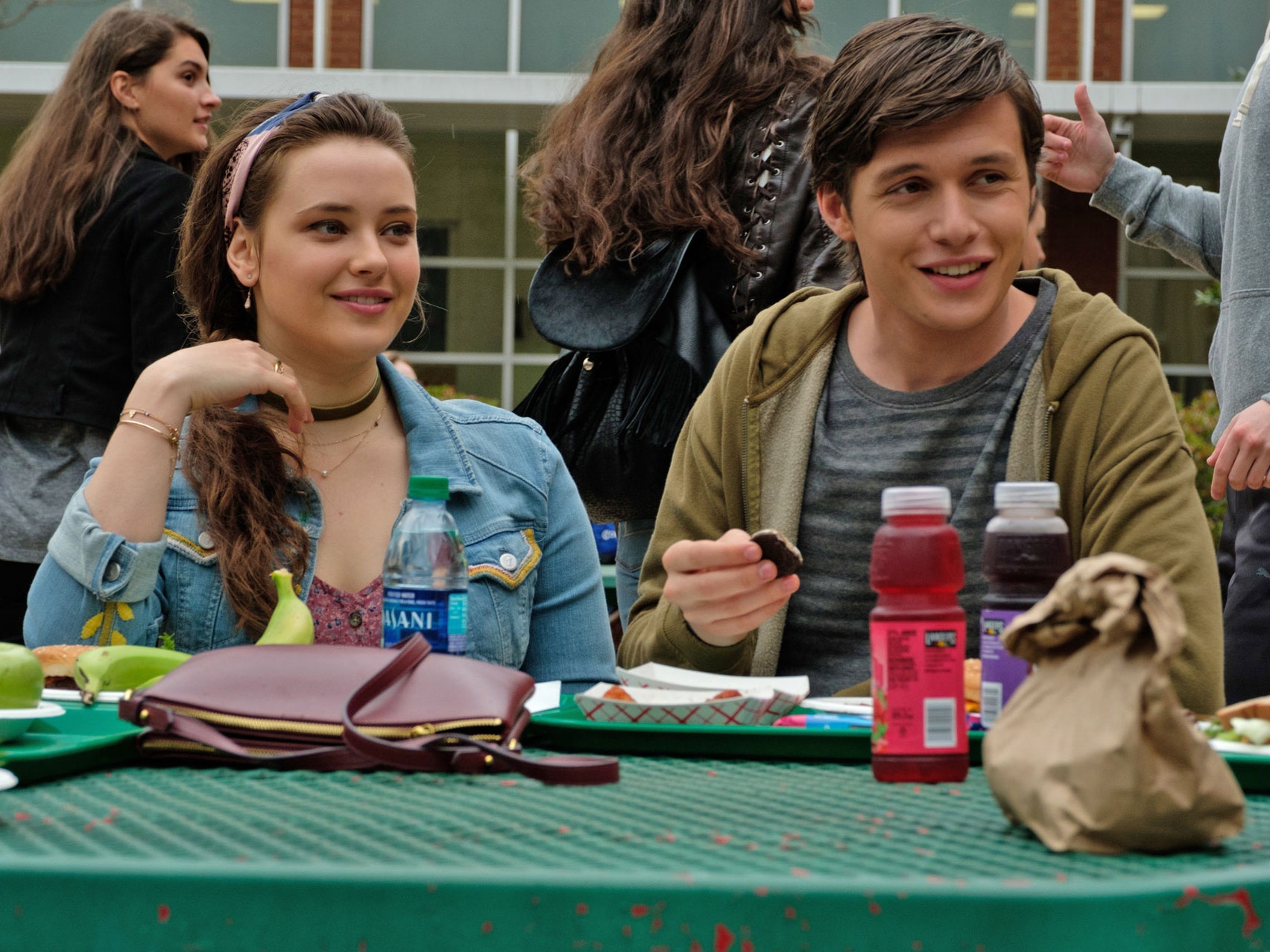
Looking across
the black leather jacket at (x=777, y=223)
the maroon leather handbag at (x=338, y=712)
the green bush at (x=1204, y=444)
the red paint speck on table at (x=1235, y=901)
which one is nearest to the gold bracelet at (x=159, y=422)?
the maroon leather handbag at (x=338, y=712)

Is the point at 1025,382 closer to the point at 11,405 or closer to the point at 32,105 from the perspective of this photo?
the point at 11,405

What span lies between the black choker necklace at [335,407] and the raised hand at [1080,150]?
5.09ft

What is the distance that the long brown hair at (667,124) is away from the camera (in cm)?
304

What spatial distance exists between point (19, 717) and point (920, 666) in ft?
2.73

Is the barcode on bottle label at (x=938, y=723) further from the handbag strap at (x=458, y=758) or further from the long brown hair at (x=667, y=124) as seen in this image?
the long brown hair at (x=667, y=124)

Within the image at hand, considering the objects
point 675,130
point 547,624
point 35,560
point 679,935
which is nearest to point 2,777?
point 679,935

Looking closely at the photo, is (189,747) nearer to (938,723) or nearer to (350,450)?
(938,723)

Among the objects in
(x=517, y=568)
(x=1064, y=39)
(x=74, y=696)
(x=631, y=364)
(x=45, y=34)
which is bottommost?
(x=74, y=696)

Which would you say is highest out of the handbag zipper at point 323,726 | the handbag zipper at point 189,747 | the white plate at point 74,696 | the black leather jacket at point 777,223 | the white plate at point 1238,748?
the black leather jacket at point 777,223

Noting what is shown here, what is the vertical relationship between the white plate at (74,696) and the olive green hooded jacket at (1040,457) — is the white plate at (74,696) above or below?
below

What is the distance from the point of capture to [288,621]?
5.75ft

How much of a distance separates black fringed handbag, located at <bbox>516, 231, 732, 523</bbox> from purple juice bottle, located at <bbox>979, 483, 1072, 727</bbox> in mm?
1561

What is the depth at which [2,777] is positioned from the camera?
115 centimetres

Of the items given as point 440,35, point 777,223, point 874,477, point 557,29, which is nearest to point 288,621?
point 874,477
